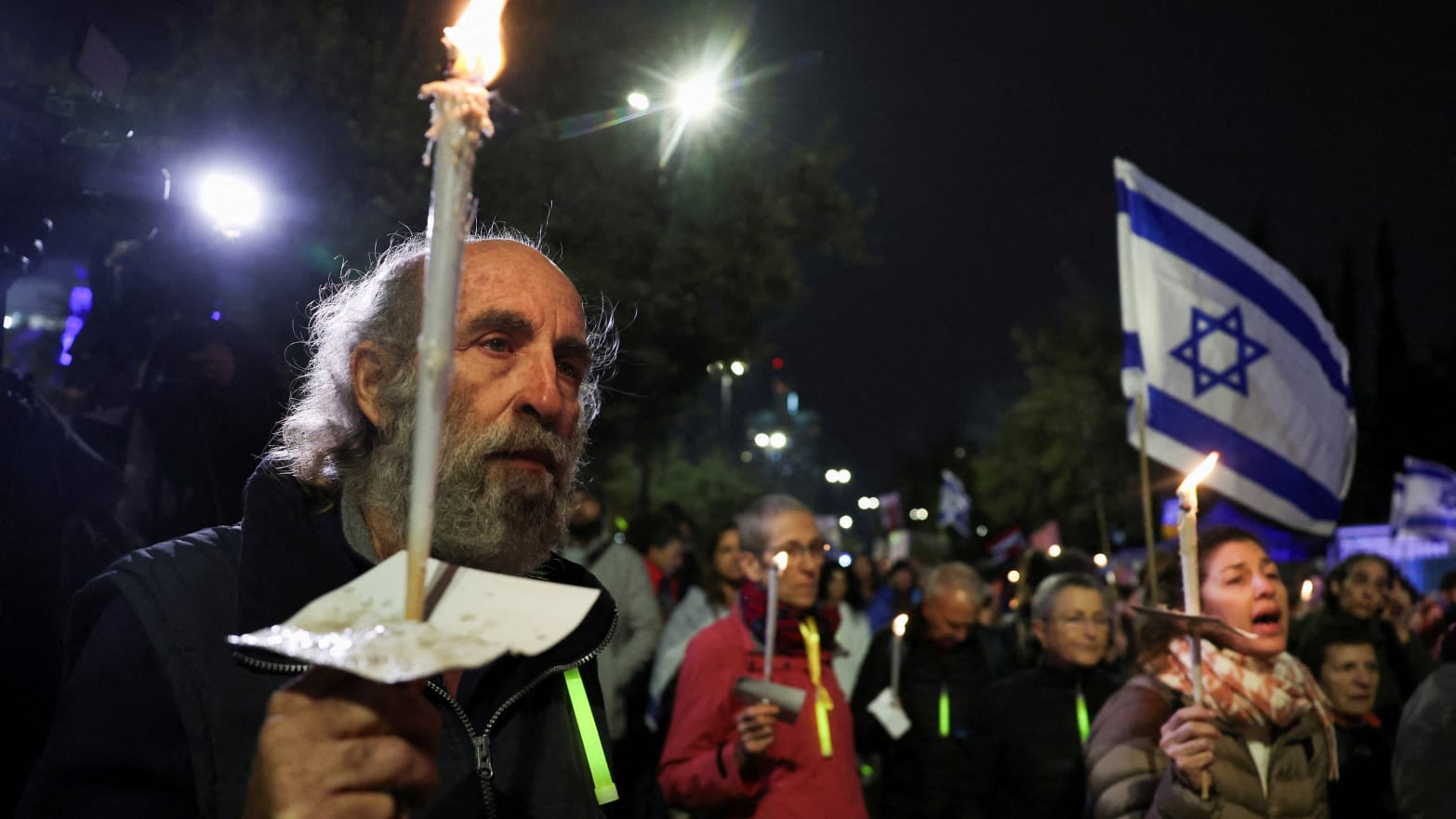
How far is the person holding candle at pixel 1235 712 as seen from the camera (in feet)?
12.6

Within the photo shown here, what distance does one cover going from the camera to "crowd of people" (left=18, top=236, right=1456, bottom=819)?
169 centimetres

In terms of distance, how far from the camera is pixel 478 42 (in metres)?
1.40

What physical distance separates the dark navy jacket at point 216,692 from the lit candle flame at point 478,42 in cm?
84

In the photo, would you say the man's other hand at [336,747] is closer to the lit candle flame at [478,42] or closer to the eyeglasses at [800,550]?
the lit candle flame at [478,42]

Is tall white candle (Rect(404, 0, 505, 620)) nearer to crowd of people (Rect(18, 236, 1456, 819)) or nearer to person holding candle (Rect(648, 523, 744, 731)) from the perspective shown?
crowd of people (Rect(18, 236, 1456, 819))

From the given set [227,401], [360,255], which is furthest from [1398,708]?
[360,255]

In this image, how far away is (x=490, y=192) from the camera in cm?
1243

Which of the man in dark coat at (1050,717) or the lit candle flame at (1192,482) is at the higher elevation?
the lit candle flame at (1192,482)

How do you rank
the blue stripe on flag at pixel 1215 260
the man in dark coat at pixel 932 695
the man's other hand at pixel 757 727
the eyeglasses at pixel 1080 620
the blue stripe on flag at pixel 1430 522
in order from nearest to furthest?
the man's other hand at pixel 757 727 < the eyeglasses at pixel 1080 620 < the man in dark coat at pixel 932 695 < the blue stripe on flag at pixel 1215 260 < the blue stripe on flag at pixel 1430 522

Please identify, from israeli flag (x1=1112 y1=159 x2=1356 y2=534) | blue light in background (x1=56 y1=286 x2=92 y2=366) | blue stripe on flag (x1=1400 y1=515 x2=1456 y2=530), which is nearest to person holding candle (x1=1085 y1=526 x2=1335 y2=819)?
israeli flag (x1=1112 y1=159 x2=1356 y2=534)

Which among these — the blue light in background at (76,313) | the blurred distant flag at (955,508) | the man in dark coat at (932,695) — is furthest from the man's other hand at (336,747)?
the blurred distant flag at (955,508)

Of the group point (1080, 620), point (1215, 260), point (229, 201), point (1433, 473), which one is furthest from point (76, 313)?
point (1433, 473)

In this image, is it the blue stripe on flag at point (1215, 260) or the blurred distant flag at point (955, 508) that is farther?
the blurred distant flag at point (955, 508)

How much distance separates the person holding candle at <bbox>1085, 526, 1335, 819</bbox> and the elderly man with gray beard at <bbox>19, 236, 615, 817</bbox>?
246cm
